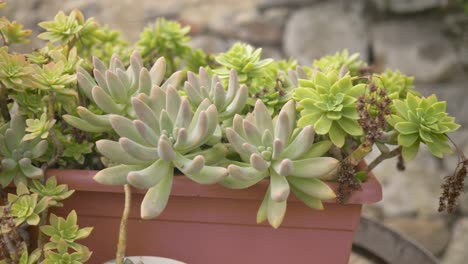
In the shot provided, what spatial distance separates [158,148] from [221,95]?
0.13 m

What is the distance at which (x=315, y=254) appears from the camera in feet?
2.72

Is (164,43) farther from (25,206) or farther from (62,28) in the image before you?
(25,206)

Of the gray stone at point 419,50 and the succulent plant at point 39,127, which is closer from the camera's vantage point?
the succulent plant at point 39,127

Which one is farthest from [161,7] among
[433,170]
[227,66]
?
[227,66]

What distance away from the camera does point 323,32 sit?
7.47 ft

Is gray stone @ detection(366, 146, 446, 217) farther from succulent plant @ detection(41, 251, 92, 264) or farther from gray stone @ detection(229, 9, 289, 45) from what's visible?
succulent plant @ detection(41, 251, 92, 264)

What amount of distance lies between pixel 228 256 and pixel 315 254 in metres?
0.11

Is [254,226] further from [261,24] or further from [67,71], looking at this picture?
[261,24]

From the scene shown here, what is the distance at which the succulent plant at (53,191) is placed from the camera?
0.77 metres

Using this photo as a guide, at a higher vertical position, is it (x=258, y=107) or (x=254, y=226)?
(x=258, y=107)

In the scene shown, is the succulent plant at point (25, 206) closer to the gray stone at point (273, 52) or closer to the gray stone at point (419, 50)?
the gray stone at point (273, 52)

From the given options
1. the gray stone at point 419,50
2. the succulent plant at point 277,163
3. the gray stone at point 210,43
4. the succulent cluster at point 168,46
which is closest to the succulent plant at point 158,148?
the succulent plant at point 277,163

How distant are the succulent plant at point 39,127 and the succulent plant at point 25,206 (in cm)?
6

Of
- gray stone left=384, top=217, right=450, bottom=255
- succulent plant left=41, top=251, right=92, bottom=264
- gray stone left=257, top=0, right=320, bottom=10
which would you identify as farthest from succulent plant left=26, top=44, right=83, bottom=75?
gray stone left=384, top=217, right=450, bottom=255
